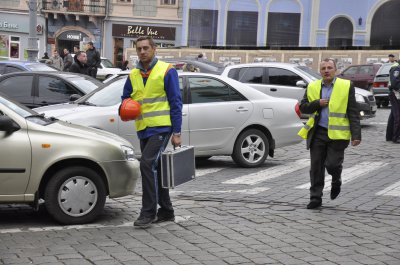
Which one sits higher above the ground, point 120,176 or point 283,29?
point 283,29

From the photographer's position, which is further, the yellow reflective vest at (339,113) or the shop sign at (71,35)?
the shop sign at (71,35)

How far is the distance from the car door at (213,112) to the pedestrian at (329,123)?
3089 millimetres

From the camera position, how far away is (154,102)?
730 centimetres

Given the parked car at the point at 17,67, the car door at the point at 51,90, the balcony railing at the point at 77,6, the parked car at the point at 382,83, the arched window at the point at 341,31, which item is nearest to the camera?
the car door at the point at 51,90

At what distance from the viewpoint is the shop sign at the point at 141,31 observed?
4516cm

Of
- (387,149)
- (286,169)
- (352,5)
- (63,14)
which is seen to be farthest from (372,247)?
(63,14)

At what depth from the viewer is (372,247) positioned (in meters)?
6.66

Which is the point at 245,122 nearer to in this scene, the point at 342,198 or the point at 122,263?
the point at 342,198

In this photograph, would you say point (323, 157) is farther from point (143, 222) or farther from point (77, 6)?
point (77, 6)

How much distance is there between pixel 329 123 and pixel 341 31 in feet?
115

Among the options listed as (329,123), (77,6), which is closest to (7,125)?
(329,123)

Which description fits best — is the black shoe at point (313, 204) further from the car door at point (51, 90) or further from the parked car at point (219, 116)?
the car door at point (51, 90)

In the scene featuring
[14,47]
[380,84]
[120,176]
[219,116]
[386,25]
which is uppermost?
[386,25]

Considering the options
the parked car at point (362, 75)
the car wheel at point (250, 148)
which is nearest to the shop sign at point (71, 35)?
the parked car at point (362, 75)
